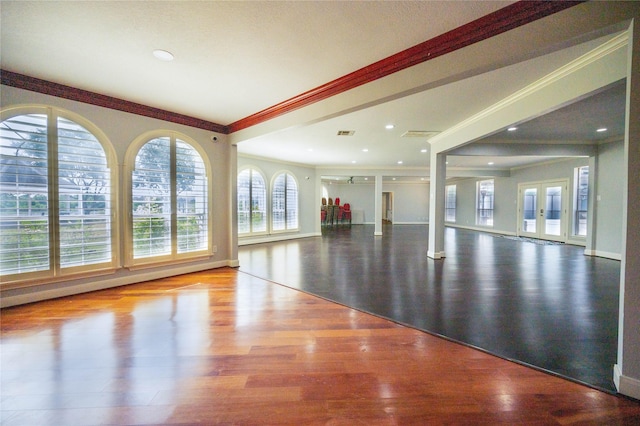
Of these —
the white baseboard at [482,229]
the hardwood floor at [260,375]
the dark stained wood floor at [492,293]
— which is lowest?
the hardwood floor at [260,375]

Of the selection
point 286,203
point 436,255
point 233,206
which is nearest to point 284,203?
point 286,203

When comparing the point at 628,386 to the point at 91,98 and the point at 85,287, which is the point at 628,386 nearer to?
the point at 85,287

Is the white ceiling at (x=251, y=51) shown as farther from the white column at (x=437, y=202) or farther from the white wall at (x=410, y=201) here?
the white wall at (x=410, y=201)

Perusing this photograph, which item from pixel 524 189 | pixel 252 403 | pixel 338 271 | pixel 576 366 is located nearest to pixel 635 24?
pixel 576 366

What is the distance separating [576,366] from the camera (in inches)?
70.6

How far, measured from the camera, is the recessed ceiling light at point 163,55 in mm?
2291

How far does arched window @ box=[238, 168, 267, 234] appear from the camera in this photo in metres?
7.08

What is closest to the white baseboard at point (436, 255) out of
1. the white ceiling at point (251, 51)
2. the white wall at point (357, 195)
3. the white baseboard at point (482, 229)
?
the white ceiling at point (251, 51)

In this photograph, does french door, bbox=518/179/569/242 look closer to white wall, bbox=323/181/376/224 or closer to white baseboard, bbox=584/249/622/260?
white baseboard, bbox=584/249/622/260

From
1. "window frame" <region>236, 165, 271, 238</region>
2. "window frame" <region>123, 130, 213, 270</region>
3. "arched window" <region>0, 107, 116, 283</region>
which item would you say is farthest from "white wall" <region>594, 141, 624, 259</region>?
"arched window" <region>0, 107, 116, 283</region>

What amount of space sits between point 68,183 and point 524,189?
12.0m

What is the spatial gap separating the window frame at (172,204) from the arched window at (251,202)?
2.59m

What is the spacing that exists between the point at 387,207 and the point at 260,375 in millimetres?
14593

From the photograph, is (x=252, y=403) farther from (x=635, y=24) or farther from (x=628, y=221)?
(x=635, y=24)
